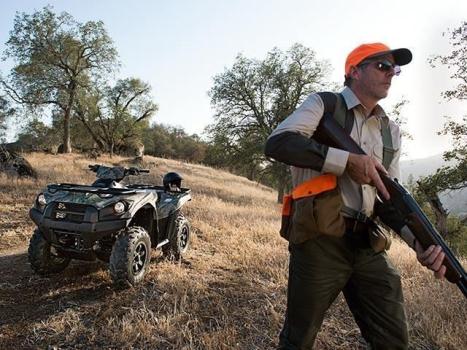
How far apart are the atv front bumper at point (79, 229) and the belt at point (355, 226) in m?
3.15

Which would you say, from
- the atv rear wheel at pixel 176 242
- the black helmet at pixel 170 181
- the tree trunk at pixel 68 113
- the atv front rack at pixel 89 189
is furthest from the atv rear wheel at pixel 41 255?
the tree trunk at pixel 68 113

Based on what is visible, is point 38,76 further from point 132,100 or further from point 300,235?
point 300,235

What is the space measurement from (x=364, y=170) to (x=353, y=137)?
381mm

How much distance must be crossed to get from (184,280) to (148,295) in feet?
2.10

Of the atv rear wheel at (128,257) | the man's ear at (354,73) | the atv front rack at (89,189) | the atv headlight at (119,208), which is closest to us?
the man's ear at (354,73)

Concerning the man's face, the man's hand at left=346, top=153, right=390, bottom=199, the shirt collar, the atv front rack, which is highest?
the man's face

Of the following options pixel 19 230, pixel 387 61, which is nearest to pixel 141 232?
pixel 387 61

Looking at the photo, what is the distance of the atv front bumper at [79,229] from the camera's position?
193 inches

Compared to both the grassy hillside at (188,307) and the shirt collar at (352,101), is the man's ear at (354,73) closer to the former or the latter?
the shirt collar at (352,101)

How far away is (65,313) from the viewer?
4387 mm

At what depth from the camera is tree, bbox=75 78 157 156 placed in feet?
121

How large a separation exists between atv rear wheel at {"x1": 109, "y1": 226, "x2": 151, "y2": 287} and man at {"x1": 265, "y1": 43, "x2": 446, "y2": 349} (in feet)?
8.96

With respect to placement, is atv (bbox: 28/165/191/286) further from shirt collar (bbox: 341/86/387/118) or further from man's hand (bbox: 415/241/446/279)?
man's hand (bbox: 415/241/446/279)

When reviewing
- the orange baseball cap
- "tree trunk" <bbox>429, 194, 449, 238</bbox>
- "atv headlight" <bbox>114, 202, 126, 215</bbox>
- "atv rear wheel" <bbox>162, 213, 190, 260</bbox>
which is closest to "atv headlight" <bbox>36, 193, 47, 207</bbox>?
"atv headlight" <bbox>114, 202, 126, 215</bbox>
